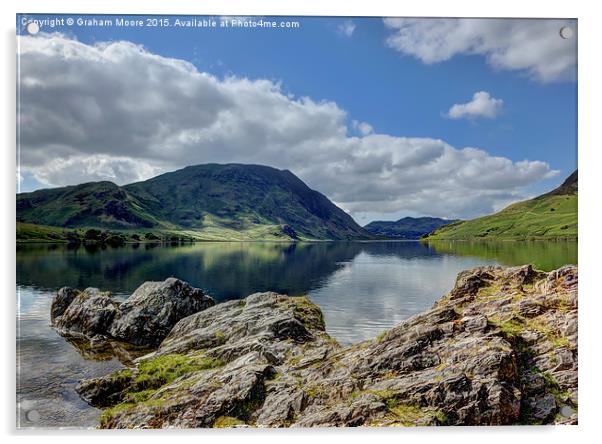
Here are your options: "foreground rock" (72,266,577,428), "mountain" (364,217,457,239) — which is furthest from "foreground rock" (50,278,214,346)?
"mountain" (364,217,457,239)

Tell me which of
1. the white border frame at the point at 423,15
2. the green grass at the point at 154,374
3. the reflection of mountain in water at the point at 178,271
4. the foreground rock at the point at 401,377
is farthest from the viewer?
the reflection of mountain in water at the point at 178,271

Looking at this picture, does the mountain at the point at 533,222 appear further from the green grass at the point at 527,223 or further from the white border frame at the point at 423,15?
the white border frame at the point at 423,15

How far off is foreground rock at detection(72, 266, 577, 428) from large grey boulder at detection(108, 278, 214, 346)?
392cm

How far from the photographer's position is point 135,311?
17672 mm

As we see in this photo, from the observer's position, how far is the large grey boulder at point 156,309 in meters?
17.3

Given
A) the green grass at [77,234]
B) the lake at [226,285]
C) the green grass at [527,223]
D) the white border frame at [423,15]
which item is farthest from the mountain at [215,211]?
the white border frame at [423,15]

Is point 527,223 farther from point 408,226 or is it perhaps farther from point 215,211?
point 215,211

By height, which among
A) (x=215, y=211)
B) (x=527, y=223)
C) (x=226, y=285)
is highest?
(x=215, y=211)

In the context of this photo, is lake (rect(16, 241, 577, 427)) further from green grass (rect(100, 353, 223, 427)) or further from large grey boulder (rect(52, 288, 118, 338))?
green grass (rect(100, 353, 223, 427))

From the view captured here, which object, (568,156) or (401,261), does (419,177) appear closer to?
(568,156)

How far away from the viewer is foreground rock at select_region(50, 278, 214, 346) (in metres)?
17.2

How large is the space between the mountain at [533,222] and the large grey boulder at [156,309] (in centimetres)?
1226

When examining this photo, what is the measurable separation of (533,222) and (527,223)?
1.41 m

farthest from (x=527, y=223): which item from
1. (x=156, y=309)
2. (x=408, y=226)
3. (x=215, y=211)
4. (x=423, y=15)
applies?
(x=215, y=211)
